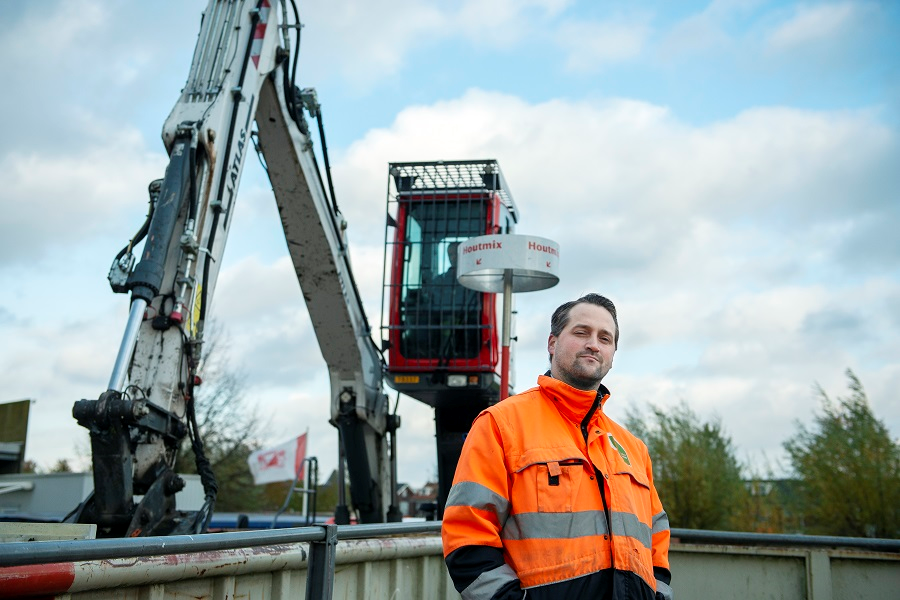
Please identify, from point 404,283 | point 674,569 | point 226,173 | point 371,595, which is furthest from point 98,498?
point 404,283

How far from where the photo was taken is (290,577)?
3.35m

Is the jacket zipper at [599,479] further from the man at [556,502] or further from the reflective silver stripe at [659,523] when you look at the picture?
the reflective silver stripe at [659,523]

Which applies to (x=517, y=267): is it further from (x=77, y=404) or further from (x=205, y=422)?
(x=205, y=422)

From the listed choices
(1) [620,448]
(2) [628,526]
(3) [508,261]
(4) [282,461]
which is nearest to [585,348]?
(1) [620,448]

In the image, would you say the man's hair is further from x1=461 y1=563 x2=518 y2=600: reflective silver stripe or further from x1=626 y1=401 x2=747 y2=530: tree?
x1=626 y1=401 x2=747 y2=530: tree

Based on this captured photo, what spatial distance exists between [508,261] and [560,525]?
3321 millimetres

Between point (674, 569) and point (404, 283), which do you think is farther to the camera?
point (404, 283)

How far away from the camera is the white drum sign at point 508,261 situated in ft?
19.0

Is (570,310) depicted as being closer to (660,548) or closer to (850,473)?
(660,548)

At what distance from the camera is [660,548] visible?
296cm

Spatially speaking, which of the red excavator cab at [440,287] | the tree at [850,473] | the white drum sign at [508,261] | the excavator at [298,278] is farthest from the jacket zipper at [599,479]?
the tree at [850,473]

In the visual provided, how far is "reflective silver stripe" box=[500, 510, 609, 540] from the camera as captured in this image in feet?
8.45

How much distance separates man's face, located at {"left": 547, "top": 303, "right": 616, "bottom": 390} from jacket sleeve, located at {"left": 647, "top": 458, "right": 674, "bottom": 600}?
0.41 metres

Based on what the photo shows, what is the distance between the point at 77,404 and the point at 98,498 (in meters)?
0.60
